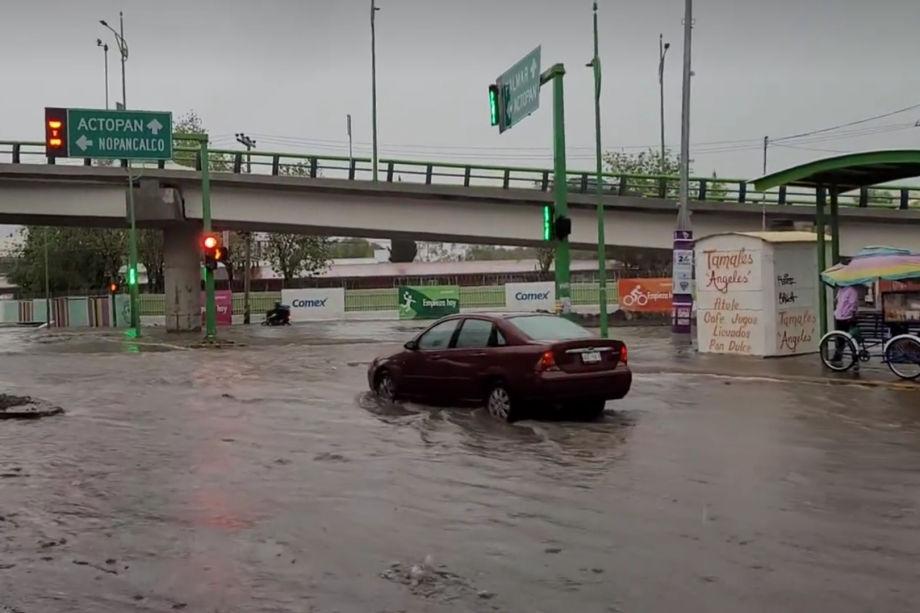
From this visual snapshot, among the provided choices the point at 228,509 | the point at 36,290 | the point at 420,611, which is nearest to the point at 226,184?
the point at 228,509

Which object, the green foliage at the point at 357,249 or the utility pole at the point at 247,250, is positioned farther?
the green foliage at the point at 357,249

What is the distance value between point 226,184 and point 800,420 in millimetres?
28975

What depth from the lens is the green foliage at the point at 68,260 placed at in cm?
6381

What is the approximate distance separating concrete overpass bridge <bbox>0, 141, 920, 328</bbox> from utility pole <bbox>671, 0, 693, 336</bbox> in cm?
1114

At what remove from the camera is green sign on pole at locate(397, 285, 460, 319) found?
53531 millimetres

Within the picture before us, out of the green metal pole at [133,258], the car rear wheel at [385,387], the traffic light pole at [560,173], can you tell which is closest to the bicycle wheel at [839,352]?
the traffic light pole at [560,173]

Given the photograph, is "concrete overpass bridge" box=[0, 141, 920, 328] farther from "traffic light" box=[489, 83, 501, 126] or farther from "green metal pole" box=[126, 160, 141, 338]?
"traffic light" box=[489, 83, 501, 126]

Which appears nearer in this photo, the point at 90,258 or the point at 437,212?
the point at 437,212

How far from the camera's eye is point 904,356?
1507 centimetres

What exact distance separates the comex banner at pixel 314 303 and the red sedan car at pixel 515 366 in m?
40.8

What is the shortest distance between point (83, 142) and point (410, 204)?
1220 centimetres

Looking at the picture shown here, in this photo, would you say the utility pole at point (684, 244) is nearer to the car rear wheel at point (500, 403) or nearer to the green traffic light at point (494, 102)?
the green traffic light at point (494, 102)

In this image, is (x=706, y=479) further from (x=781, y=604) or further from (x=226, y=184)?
(x=226, y=184)

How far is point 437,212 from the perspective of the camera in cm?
3738
